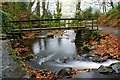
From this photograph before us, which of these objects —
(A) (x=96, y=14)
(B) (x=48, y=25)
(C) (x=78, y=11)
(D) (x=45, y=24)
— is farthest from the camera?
(C) (x=78, y=11)

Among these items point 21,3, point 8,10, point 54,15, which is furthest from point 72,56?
point 54,15

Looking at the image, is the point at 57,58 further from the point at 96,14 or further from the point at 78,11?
the point at 78,11

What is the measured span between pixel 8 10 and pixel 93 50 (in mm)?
10174

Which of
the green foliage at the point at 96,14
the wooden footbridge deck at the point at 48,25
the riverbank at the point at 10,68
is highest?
the green foliage at the point at 96,14

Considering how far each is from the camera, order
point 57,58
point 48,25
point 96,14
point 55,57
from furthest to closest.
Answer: point 96,14 < point 48,25 < point 55,57 < point 57,58

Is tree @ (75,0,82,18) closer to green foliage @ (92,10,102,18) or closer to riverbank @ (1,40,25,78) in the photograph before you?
green foliage @ (92,10,102,18)

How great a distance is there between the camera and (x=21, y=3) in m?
22.5

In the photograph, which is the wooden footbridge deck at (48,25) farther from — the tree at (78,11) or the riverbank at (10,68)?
the tree at (78,11)

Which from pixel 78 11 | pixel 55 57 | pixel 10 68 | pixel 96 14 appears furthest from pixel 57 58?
pixel 78 11

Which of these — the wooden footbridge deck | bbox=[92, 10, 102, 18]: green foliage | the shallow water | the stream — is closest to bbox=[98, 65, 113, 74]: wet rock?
the stream

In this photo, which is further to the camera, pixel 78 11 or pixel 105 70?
pixel 78 11

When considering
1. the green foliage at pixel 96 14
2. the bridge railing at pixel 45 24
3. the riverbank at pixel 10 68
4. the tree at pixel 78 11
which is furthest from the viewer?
the tree at pixel 78 11

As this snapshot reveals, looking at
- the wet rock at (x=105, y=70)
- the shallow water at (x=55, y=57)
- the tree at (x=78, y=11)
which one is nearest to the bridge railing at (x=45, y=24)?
the shallow water at (x=55, y=57)

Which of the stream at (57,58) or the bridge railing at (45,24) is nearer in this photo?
the stream at (57,58)
